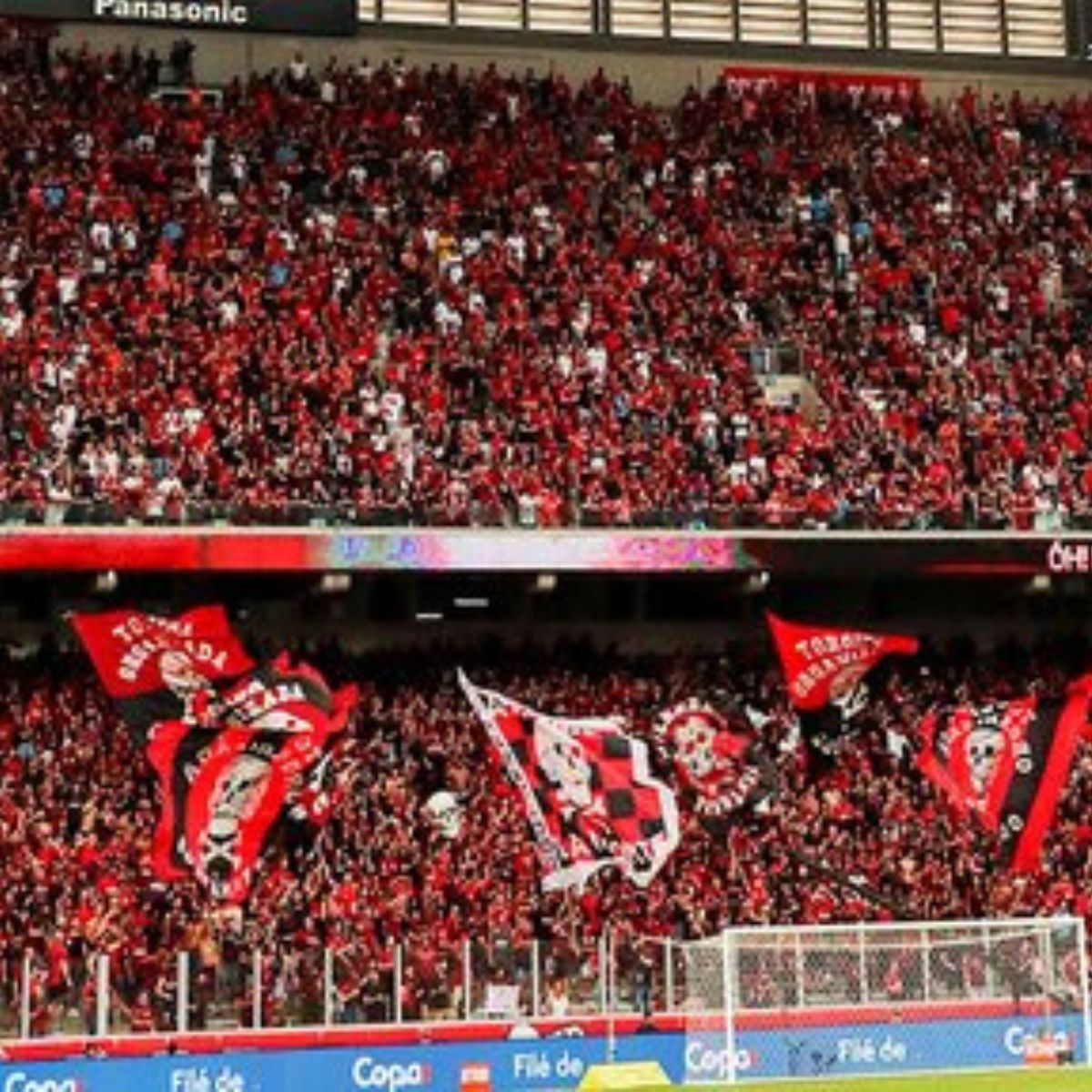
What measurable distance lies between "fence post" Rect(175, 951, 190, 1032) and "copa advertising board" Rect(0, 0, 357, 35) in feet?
49.4

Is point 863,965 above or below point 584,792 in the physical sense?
below

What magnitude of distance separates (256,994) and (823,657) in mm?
10064

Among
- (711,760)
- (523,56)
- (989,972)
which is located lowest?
(989,972)

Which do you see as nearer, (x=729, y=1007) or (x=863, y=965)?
(x=729, y=1007)

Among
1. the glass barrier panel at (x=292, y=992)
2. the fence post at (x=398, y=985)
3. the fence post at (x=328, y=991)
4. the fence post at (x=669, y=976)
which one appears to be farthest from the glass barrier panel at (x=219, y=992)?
the fence post at (x=669, y=976)

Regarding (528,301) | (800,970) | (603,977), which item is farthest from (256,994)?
(528,301)

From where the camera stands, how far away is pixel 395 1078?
90.3ft

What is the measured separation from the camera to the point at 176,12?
1384 inches

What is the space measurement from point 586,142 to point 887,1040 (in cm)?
2103

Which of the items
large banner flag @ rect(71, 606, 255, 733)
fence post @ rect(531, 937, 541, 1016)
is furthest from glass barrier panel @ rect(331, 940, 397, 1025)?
large banner flag @ rect(71, 606, 255, 733)

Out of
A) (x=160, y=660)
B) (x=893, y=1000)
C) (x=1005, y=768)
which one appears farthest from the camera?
(x=1005, y=768)

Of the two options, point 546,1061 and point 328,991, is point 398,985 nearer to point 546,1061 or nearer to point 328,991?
point 328,991

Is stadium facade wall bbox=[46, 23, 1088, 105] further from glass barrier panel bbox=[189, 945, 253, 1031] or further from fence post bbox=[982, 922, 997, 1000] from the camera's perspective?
fence post bbox=[982, 922, 997, 1000]

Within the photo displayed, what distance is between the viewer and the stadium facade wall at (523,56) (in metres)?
42.3
